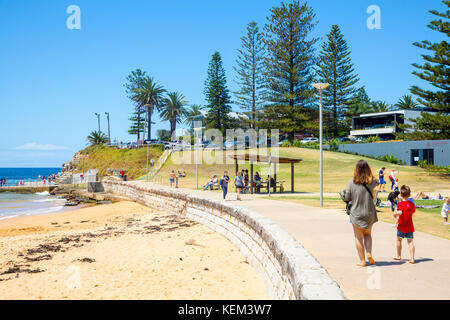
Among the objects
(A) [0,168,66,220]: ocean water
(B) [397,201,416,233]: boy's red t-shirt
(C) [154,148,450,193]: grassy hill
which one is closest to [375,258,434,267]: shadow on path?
(B) [397,201,416,233]: boy's red t-shirt

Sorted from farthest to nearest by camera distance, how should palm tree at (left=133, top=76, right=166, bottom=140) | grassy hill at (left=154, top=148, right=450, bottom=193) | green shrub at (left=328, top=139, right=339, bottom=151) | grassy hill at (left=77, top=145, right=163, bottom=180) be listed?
palm tree at (left=133, top=76, right=166, bottom=140) < green shrub at (left=328, top=139, right=339, bottom=151) < grassy hill at (left=77, top=145, right=163, bottom=180) < grassy hill at (left=154, top=148, right=450, bottom=193)

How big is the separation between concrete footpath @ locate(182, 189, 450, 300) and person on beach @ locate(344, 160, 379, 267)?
39 cm

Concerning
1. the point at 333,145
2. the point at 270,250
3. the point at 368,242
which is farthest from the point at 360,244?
the point at 333,145

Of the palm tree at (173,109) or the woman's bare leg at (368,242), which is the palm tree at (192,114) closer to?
the palm tree at (173,109)

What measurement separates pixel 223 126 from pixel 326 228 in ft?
143

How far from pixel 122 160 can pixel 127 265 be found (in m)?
39.6

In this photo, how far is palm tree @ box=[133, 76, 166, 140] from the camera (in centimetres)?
5916

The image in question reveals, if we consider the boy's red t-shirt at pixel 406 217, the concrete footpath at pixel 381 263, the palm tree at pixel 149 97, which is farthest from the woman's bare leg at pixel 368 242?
the palm tree at pixel 149 97

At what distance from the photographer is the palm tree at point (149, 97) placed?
59.2m

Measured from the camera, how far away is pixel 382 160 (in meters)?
38.6

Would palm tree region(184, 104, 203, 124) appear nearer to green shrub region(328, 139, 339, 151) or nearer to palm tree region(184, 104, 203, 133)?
palm tree region(184, 104, 203, 133)

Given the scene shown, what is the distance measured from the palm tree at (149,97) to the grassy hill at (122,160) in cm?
957
